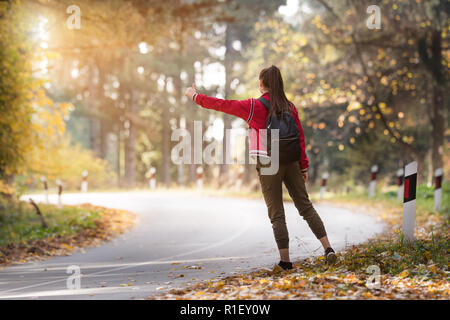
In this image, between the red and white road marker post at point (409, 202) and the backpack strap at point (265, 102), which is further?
the red and white road marker post at point (409, 202)

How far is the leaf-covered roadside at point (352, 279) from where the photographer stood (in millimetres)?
5445

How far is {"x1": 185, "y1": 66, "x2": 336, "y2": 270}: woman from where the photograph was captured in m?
6.48

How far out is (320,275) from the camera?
6156 mm

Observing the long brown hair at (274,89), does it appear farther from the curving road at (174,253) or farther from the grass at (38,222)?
the grass at (38,222)

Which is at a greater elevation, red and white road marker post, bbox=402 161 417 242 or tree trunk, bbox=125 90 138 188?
tree trunk, bbox=125 90 138 188

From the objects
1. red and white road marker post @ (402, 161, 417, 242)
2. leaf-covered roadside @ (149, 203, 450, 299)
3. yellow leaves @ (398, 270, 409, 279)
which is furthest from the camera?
red and white road marker post @ (402, 161, 417, 242)

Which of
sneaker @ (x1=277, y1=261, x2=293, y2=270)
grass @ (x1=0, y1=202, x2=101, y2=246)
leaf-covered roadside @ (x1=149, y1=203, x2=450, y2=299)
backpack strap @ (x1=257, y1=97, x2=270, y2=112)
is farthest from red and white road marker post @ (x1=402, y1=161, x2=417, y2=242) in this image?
grass @ (x1=0, y1=202, x2=101, y2=246)

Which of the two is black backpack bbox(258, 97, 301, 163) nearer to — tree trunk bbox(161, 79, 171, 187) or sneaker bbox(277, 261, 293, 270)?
sneaker bbox(277, 261, 293, 270)

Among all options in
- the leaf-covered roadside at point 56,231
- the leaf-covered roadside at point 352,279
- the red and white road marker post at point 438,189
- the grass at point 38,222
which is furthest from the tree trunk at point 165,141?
the leaf-covered roadside at point 352,279

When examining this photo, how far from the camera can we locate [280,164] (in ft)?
21.5

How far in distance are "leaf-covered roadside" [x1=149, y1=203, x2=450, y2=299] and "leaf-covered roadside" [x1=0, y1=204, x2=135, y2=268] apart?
15.2ft
